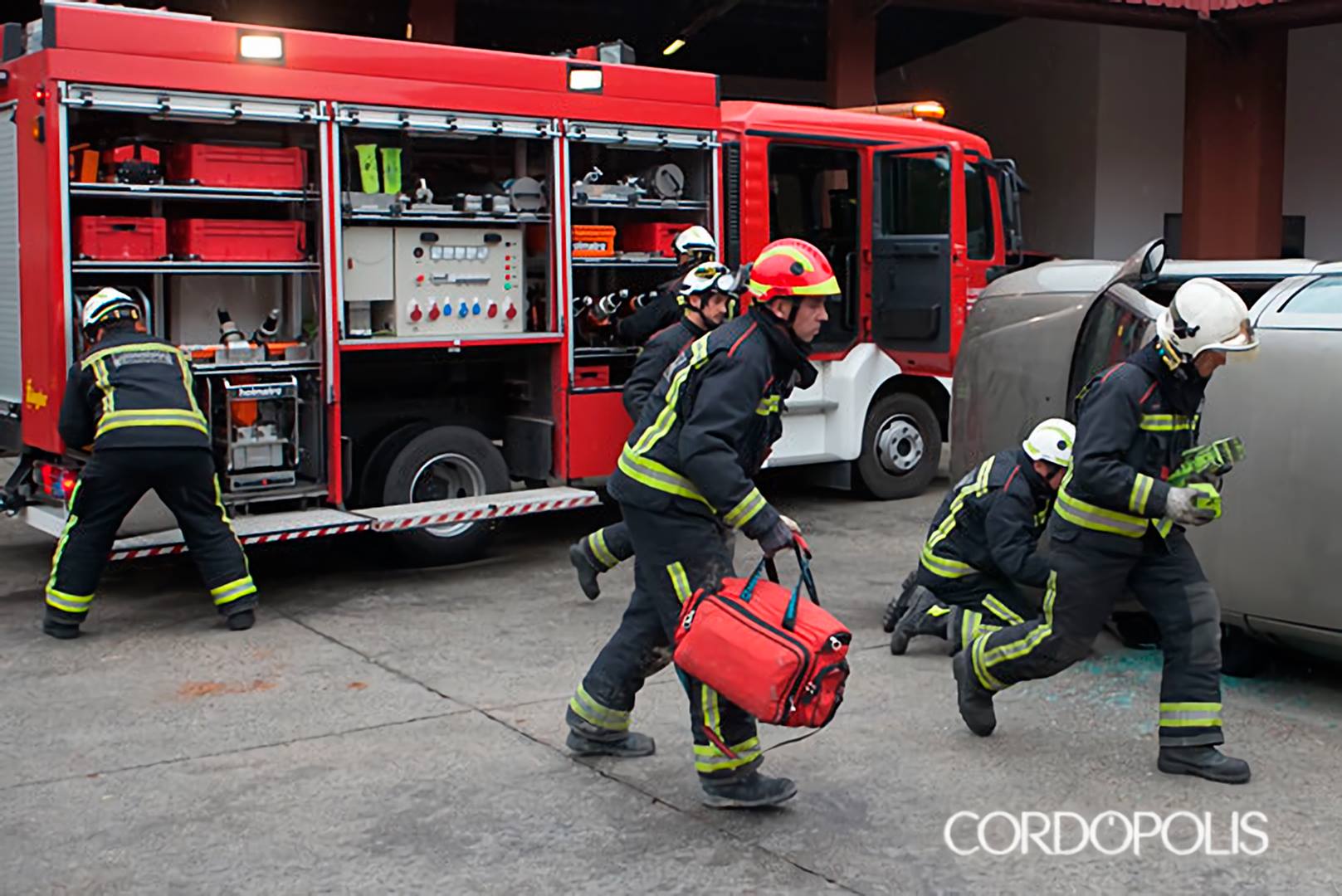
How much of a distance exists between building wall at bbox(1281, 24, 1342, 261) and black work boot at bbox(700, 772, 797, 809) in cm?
1765

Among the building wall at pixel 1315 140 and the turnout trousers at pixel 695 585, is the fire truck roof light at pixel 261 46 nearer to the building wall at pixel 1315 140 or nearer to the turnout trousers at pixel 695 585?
the turnout trousers at pixel 695 585

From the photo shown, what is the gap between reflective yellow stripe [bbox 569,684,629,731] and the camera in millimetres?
5211

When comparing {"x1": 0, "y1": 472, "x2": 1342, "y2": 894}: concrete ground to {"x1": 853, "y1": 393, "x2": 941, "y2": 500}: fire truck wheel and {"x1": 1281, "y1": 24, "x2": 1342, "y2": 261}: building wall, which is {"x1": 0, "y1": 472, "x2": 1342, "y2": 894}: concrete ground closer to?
{"x1": 853, "y1": 393, "x2": 941, "y2": 500}: fire truck wheel

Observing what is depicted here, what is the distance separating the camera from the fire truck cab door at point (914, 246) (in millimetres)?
10367

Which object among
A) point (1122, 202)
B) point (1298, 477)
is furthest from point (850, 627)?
point (1122, 202)

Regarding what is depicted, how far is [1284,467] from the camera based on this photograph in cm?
584

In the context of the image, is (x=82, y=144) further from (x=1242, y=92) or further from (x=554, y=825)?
(x=1242, y=92)

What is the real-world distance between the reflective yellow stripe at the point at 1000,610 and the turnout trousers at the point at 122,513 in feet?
11.4

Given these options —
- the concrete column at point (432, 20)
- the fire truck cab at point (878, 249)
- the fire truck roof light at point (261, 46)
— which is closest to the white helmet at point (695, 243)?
the fire truck cab at point (878, 249)

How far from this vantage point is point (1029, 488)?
6.16 meters

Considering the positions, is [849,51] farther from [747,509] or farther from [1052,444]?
[747,509]

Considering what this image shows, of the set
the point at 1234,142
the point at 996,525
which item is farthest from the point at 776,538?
the point at 1234,142

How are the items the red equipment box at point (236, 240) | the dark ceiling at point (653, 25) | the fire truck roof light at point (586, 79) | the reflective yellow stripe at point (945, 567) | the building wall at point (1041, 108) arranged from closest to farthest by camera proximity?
the reflective yellow stripe at point (945, 567) → the red equipment box at point (236, 240) → the fire truck roof light at point (586, 79) → the dark ceiling at point (653, 25) → the building wall at point (1041, 108)

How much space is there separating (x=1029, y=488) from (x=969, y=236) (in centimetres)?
486
